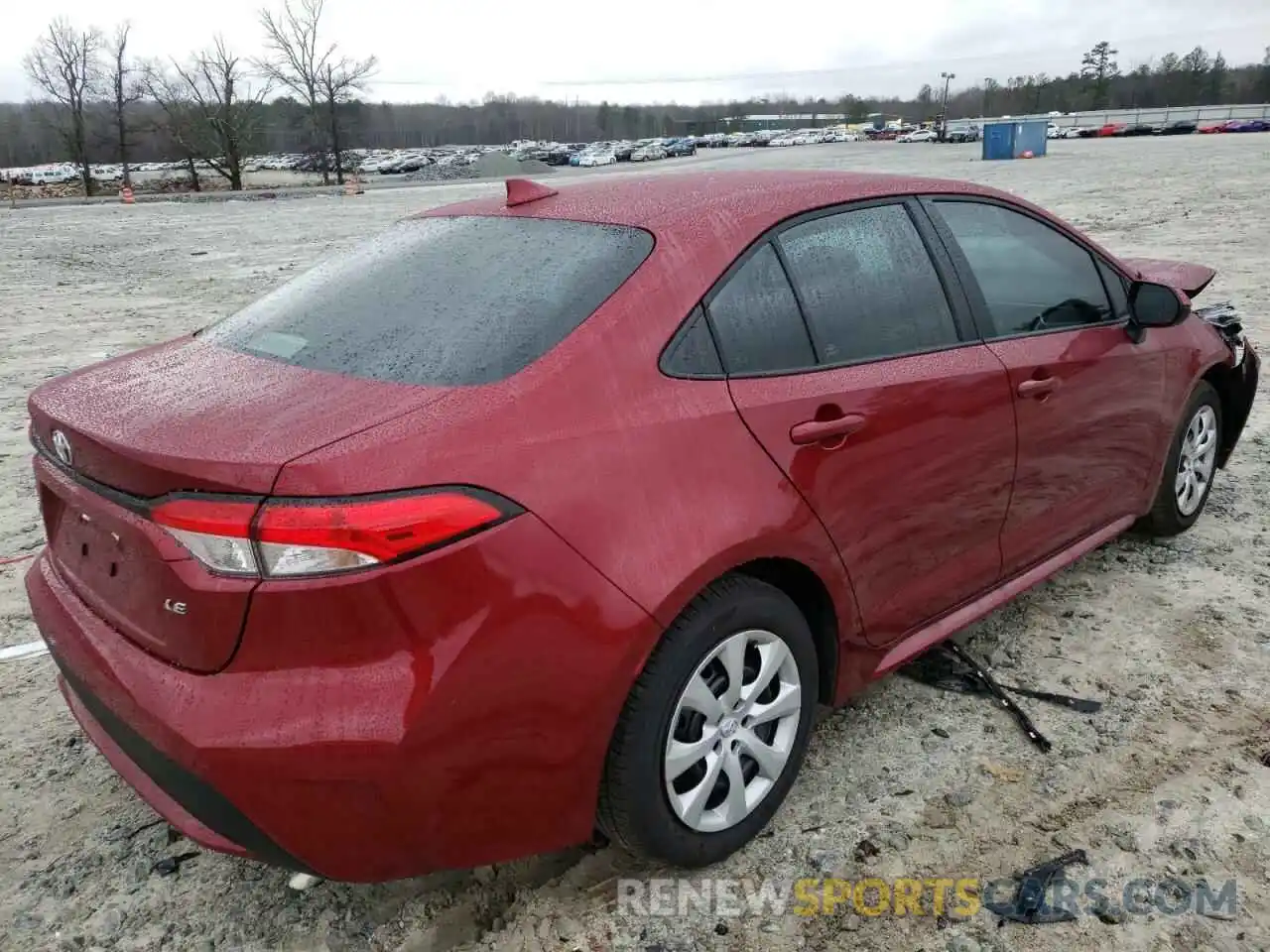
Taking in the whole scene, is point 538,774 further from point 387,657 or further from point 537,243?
point 537,243

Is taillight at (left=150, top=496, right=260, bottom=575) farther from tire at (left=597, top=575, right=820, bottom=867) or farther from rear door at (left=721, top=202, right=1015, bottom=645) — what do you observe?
rear door at (left=721, top=202, right=1015, bottom=645)

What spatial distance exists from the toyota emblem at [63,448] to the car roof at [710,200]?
51.3 inches

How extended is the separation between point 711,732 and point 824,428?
0.79m

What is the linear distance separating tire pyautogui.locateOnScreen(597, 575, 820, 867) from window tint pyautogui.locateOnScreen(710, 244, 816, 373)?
21.5 inches

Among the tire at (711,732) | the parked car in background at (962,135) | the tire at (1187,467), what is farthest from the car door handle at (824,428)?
the parked car in background at (962,135)

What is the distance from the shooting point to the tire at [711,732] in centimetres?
210

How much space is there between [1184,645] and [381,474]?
9.65ft

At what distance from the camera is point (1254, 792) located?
260cm

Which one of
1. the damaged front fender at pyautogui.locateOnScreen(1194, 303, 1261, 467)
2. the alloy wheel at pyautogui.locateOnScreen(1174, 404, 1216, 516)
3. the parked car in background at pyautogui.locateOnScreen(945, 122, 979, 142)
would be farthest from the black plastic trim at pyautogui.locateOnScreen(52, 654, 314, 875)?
the parked car in background at pyautogui.locateOnScreen(945, 122, 979, 142)

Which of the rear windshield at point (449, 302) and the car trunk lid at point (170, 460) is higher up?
the rear windshield at point (449, 302)

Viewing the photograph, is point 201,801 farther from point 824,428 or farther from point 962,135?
point 962,135

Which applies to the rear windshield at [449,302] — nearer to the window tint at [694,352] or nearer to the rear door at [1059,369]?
the window tint at [694,352]

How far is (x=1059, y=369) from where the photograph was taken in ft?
10.2

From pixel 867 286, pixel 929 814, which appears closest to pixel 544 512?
pixel 867 286
